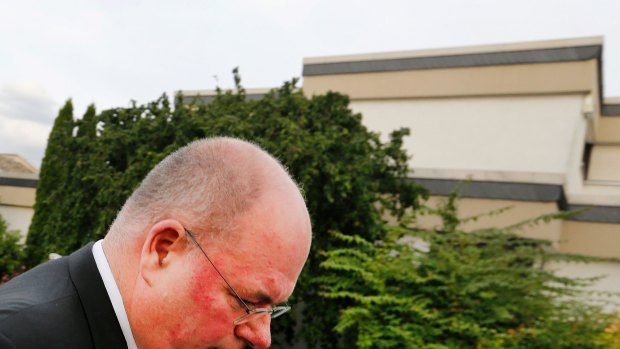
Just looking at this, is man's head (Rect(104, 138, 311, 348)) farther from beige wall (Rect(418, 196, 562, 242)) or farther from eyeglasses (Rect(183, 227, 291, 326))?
beige wall (Rect(418, 196, 562, 242))

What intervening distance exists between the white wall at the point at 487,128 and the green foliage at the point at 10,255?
9435 mm

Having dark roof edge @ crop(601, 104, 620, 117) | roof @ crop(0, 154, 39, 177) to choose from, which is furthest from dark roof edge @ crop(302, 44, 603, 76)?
roof @ crop(0, 154, 39, 177)

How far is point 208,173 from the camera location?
132 cm

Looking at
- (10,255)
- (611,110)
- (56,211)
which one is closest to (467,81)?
(611,110)

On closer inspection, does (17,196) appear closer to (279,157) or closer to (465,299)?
(279,157)

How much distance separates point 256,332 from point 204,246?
0.30 metres

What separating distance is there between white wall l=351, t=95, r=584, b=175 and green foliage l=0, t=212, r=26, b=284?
944 cm

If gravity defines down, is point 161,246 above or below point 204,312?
above

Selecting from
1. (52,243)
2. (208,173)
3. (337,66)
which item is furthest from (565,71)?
(208,173)

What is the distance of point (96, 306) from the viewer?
1241mm

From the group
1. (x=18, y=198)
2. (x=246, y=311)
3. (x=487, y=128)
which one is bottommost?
(x=18, y=198)

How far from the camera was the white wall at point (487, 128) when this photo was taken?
12664mm

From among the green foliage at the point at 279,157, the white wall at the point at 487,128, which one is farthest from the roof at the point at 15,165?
the white wall at the point at 487,128

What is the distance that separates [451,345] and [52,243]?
7618 mm
